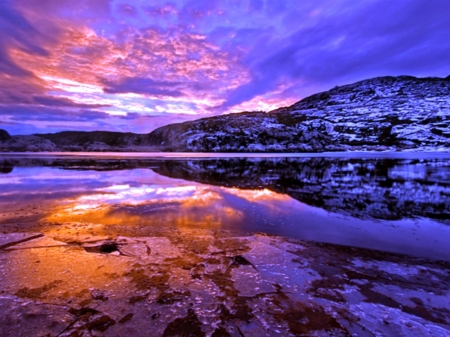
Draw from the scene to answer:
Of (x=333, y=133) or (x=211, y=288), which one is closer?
(x=211, y=288)

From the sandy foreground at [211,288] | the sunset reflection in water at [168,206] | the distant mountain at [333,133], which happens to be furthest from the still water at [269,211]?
the distant mountain at [333,133]

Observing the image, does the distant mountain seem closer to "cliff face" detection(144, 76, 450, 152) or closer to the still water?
"cliff face" detection(144, 76, 450, 152)

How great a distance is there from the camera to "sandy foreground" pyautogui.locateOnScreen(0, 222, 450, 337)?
4910mm

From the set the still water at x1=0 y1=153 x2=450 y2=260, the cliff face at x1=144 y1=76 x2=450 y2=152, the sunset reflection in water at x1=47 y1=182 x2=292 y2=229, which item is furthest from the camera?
the cliff face at x1=144 y1=76 x2=450 y2=152

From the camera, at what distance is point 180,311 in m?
5.31

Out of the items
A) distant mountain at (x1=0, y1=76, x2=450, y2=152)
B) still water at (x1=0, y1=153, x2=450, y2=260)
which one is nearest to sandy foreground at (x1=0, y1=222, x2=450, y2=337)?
still water at (x1=0, y1=153, x2=450, y2=260)

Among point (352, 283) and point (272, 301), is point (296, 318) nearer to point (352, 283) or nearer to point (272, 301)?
point (272, 301)

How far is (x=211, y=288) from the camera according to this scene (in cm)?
620

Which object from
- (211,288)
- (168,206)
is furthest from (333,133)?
(211,288)

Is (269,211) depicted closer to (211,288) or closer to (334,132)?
(211,288)

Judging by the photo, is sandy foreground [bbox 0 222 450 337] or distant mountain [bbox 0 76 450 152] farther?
distant mountain [bbox 0 76 450 152]

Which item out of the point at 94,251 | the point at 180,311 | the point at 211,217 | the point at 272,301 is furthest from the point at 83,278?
the point at 211,217

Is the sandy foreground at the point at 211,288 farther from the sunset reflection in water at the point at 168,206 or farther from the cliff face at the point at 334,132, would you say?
the cliff face at the point at 334,132

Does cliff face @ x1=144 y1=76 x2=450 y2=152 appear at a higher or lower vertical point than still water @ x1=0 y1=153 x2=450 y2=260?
higher
